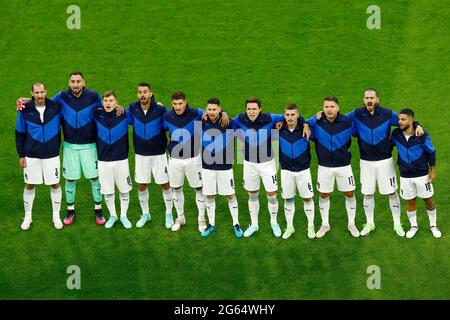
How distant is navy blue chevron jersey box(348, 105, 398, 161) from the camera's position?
16.5 metres

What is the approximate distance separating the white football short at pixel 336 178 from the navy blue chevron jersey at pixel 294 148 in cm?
35

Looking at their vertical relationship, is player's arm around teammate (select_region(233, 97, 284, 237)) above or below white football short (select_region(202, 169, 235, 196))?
above

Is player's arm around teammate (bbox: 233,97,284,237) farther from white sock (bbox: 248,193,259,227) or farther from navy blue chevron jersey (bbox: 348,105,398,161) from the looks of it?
navy blue chevron jersey (bbox: 348,105,398,161)

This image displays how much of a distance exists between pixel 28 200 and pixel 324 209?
15.8ft

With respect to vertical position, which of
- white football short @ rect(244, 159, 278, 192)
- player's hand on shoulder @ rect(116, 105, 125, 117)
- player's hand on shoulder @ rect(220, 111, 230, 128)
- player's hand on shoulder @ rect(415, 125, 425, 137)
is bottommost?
white football short @ rect(244, 159, 278, 192)

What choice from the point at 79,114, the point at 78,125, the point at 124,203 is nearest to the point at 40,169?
the point at 78,125

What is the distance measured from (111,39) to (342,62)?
4.82 m

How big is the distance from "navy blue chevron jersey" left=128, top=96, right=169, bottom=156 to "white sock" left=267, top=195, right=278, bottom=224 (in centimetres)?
191

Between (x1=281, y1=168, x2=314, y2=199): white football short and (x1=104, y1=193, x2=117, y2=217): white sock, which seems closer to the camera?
(x1=281, y1=168, x2=314, y2=199): white football short

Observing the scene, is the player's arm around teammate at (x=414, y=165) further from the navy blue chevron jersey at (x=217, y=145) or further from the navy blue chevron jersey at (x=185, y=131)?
the navy blue chevron jersey at (x=185, y=131)

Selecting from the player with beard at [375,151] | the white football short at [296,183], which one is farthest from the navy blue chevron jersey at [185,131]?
the player with beard at [375,151]

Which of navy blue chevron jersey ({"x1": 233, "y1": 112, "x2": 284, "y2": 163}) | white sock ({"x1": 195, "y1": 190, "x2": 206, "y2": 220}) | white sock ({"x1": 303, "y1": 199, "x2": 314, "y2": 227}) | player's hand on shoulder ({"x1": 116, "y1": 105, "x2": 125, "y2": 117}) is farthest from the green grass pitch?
player's hand on shoulder ({"x1": 116, "y1": 105, "x2": 125, "y2": 117})

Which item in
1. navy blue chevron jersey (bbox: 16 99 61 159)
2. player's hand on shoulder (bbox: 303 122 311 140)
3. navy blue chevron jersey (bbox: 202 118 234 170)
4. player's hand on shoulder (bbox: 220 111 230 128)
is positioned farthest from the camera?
navy blue chevron jersey (bbox: 16 99 61 159)

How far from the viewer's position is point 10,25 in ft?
73.6
